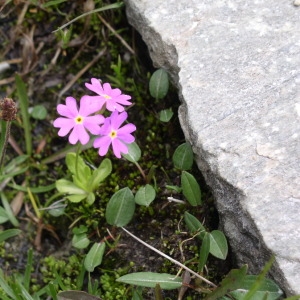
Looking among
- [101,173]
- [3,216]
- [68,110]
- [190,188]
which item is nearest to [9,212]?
[3,216]

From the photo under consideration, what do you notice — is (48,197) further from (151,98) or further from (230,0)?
(230,0)

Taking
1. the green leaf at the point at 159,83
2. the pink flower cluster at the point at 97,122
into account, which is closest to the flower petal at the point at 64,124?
the pink flower cluster at the point at 97,122

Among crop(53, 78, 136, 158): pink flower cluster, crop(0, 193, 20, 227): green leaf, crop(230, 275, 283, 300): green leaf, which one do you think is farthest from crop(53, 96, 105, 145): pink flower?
crop(230, 275, 283, 300): green leaf

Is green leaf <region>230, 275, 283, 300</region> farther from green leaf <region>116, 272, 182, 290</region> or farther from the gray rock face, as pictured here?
green leaf <region>116, 272, 182, 290</region>

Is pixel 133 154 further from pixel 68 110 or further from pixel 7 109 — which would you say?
pixel 7 109

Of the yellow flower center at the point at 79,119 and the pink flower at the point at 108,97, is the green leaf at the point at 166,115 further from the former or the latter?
the yellow flower center at the point at 79,119

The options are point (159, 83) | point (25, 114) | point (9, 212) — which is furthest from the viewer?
point (25, 114)
